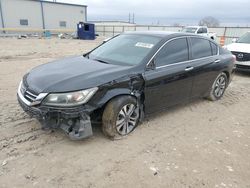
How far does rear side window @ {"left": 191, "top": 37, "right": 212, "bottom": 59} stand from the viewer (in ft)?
15.1

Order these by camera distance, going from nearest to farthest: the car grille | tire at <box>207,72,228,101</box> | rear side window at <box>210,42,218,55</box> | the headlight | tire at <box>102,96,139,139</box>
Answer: the headlight < tire at <box>102,96,139,139</box> < rear side window at <box>210,42,218,55</box> < tire at <box>207,72,228,101</box> < the car grille

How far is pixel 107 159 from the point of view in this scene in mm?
3127

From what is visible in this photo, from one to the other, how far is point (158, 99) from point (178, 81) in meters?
0.55

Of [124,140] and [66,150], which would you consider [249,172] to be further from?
[66,150]

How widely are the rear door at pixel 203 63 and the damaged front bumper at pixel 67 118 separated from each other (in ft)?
7.79

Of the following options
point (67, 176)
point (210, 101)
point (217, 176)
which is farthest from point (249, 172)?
point (210, 101)

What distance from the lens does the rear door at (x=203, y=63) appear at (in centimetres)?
456

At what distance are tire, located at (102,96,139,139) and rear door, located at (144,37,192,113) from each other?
299 millimetres

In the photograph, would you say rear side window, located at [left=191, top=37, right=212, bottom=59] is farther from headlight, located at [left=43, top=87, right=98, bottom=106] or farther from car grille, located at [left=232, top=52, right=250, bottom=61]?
car grille, located at [left=232, top=52, right=250, bottom=61]

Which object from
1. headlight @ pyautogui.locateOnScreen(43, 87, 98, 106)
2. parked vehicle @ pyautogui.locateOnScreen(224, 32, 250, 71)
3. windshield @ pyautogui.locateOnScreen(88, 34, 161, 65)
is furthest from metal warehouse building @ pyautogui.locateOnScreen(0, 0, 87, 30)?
headlight @ pyautogui.locateOnScreen(43, 87, 98, 106)

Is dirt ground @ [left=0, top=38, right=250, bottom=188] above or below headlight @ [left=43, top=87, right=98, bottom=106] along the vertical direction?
below

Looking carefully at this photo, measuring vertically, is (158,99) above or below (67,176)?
above

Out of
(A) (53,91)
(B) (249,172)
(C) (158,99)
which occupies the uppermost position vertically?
(A) (53,91)

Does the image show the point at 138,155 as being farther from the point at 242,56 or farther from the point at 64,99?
the point at 242,56
